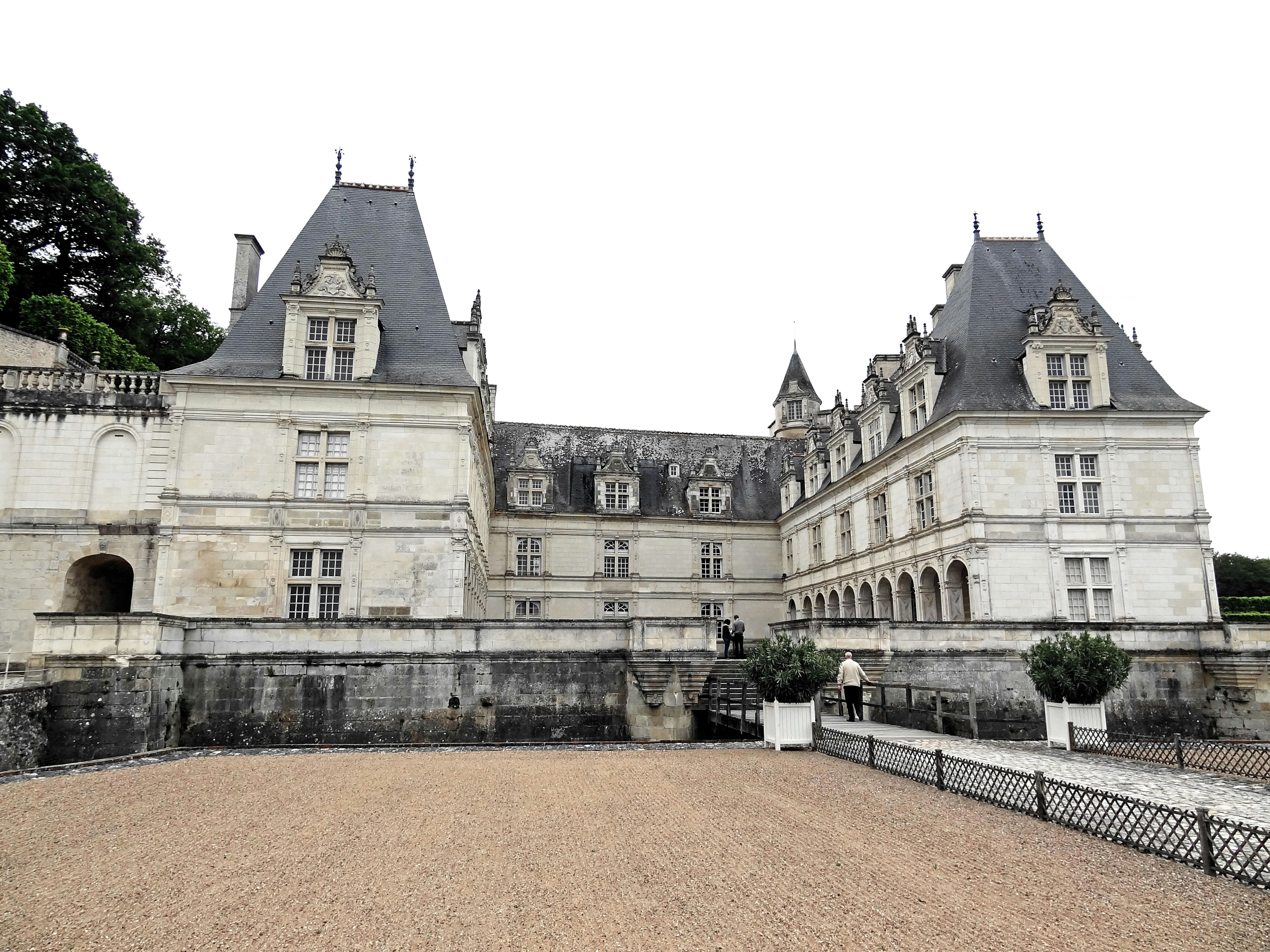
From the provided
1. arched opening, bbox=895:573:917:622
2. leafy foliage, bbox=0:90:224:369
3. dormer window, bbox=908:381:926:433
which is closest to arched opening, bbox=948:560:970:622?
arched opening, bbox=895:573:917:622

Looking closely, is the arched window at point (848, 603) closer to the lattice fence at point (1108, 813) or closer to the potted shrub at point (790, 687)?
the potted shrub at point (790, 687)

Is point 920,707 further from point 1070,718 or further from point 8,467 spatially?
point 8,467

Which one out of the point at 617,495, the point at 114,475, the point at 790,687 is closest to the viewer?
the point at 790,687

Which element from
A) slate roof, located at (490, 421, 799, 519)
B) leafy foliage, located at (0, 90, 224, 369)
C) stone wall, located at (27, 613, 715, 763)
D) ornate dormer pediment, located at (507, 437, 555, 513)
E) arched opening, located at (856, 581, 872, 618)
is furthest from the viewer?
slate roof, located at (490, 421, 799, 519)

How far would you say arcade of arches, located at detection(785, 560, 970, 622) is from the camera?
81.8ft

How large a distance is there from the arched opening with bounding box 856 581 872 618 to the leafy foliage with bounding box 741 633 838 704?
15.9 metres

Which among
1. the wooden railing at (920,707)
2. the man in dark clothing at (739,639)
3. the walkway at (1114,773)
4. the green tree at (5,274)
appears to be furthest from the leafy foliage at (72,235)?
the walkway at (1114,773)

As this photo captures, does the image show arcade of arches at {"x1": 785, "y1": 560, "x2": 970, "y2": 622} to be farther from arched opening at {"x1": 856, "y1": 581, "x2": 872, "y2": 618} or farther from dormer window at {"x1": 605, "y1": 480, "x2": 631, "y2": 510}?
dormer window at {"x1": 605, "y1": 480, "x2": 631, "y2": 510}

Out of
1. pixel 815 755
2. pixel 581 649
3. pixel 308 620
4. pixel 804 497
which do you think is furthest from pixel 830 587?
pixel 308 620

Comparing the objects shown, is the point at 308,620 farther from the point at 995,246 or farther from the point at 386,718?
the point at 995,246

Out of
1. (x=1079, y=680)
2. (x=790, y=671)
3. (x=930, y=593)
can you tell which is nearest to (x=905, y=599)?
(x=930, y=593)

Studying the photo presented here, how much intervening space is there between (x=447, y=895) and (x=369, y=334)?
19.3 m

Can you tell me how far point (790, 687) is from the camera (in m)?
15.0

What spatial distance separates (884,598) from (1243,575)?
35615 mm
